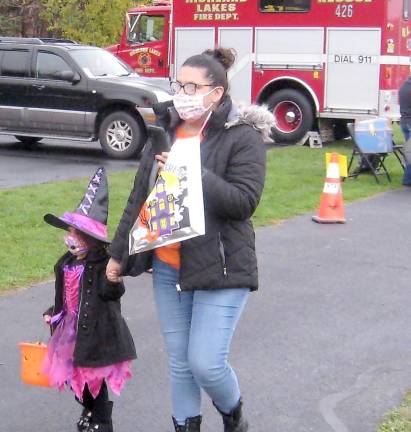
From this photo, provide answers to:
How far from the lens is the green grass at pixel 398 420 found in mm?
4590

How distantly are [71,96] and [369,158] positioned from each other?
5.05 meters

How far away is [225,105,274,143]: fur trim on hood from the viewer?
154 inches

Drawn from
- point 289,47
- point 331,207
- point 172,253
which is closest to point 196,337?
point 172,253

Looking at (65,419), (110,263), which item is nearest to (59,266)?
(110,263)

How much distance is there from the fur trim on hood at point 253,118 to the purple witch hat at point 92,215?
832 mm

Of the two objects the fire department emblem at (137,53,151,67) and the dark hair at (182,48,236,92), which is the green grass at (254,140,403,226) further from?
the dark hair at (182,48,236,92)

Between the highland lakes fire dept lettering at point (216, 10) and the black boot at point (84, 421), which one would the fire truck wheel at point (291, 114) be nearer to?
the highland lakes fire dept lettering at point (216, 10)

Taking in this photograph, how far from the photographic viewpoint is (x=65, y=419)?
185 inches

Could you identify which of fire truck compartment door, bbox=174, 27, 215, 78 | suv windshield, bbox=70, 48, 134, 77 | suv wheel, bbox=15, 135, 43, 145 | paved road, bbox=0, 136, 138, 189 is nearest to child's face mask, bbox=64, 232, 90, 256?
paved road, bbox=0, 136, 138, 189

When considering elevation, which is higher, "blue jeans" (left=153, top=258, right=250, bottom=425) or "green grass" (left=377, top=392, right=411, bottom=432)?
"blue jeans" (left=153, top=258, right=250, bottom=425)

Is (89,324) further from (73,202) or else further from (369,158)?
(369,158)

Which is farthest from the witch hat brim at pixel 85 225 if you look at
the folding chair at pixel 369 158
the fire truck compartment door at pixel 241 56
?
the fire truck compartment door at pixel 241 56

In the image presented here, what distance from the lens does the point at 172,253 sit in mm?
3957

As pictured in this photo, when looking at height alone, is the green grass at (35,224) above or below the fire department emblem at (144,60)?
below
